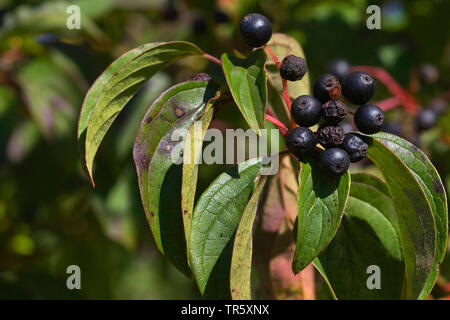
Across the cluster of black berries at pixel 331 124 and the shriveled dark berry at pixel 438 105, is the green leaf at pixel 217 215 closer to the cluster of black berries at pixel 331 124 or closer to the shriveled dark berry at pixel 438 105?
the cluster of black berries at pixel 331 124

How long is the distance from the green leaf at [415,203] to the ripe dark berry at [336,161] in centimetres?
12

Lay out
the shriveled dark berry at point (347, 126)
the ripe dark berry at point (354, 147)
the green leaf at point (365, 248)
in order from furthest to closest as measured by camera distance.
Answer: the shriveled dark berry at point (347, 126), the green leaf at point (365, 248), the ripe dark berry at point (354, 147)

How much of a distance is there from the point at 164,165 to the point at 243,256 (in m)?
0.31

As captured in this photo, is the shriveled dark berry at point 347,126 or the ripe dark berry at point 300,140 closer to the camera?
the ripe dark berry at point 300,140

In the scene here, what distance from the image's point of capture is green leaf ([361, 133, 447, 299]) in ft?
4.14

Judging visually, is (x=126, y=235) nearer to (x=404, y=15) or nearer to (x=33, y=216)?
(x=33, y=216)

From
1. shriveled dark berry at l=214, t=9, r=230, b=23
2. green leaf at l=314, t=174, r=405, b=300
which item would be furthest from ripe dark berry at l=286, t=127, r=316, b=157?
shriveled dark berry at l=214, t=9, r=230, b=23

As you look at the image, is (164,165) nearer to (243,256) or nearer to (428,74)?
(243,256)

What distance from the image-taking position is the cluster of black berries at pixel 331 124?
1273 millimetres

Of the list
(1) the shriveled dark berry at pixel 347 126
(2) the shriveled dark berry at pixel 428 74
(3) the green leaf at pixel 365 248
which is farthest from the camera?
(2) the shriveled dark berry at pixel 428 74

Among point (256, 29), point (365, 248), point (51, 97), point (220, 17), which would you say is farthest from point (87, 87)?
point (365, 248)

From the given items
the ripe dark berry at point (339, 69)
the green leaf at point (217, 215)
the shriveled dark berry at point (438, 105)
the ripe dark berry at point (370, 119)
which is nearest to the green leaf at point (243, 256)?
the green leaf at point (217, 215)

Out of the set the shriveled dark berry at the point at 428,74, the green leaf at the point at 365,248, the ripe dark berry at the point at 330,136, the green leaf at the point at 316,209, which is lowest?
the green leaf at the point at 365,248
